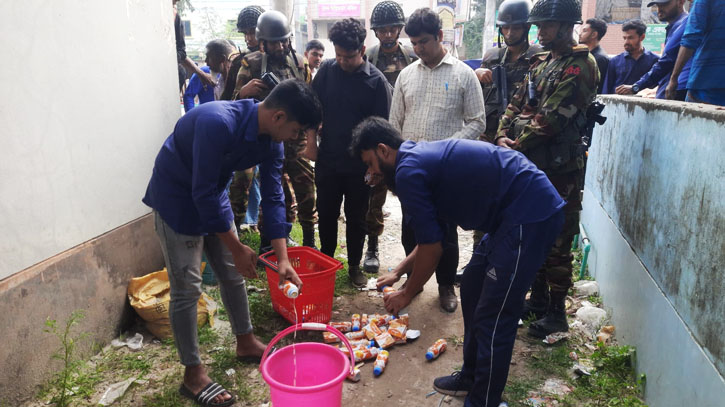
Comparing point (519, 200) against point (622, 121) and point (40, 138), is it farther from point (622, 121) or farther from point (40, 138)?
point (40, 138)

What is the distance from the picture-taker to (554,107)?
10.0ft

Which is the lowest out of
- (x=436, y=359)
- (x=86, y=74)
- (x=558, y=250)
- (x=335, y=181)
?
(x=436, y=359)

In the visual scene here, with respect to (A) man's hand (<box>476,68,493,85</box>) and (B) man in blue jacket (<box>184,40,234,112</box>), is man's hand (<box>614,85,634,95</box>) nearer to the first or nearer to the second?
(A) man's hand (<box>476,68,493,85</box>)

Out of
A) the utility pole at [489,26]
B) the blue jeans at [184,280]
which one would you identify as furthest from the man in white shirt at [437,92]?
the utility pole at [489,26]

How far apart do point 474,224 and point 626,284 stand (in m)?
1.48

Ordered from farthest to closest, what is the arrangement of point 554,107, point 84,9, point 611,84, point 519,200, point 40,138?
1. point 611,84
2. point 554,107
3. point 84,9
4. point 40,138
5. point 519,200

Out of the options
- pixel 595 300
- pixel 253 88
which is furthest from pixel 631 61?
pixel 253 88

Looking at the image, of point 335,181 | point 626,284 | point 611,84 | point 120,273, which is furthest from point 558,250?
point 611,84

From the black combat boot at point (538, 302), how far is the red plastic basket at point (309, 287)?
1.50 metres

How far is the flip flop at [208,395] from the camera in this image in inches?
100

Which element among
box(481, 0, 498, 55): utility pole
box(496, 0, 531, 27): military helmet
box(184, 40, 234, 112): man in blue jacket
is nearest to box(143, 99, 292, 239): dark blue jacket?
box(496, 0, 531, 27): military helmet

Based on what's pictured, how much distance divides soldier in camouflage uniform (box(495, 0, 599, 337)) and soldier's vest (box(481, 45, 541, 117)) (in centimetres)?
81

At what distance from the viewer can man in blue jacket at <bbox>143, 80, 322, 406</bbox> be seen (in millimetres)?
2244

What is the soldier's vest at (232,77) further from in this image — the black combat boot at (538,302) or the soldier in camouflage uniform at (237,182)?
the black combat boot at (538,302)
